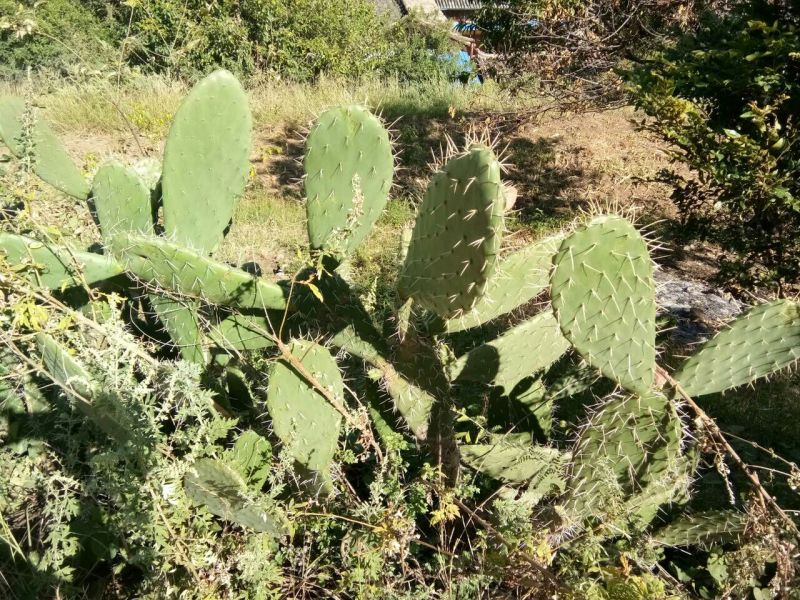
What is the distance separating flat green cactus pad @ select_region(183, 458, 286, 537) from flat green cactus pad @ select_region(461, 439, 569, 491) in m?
0.71

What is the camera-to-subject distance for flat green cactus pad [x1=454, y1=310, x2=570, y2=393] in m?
2.01

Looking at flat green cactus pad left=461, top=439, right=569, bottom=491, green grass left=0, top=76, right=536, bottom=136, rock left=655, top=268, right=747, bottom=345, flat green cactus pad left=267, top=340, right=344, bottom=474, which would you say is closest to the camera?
flat green cactus pad left=267, top=340, right=344, bottom=474

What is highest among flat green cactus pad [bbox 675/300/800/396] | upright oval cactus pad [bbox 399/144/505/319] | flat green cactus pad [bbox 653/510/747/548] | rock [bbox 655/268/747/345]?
upright oval cactus pad [bbox 399/144/505/319]

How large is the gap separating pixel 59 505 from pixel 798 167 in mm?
3585

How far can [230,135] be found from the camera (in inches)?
77.2

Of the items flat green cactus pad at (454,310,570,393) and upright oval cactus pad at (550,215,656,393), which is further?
flat green cactus pad at (454,310,570,393)

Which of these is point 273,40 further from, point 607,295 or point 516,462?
point 607,295

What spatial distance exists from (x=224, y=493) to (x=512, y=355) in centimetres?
99

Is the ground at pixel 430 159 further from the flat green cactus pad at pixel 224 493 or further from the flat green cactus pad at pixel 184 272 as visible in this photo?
the flat green cactus pad at pixel 224 493

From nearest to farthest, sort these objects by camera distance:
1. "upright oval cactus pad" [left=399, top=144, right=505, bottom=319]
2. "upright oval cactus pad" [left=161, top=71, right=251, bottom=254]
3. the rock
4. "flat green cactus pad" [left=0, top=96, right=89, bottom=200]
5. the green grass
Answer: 1. "upright oval cactus pad" [left=399, top=144, right=505, bottom=319]
2. "upright oval cactus pad" [left=161, top=71, right=251, bottom=254]
3. "flat green cactus pad" [left=0, top=96, right=89, bottom=200]
4. the rock
5. the green grass

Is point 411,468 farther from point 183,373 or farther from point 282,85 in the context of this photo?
point 282,85

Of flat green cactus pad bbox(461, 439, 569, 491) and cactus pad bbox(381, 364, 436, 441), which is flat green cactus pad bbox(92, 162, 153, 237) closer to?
cactus pad bbox(381, 364, 436, 441)

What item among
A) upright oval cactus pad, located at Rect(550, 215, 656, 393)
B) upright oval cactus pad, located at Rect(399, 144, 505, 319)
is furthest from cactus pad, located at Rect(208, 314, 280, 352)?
upright oval cactus pad, located at Rect(550, 215, 656, 393)

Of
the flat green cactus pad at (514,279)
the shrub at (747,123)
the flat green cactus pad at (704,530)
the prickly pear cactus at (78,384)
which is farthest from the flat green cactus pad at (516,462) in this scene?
the shrub at (747,123)
